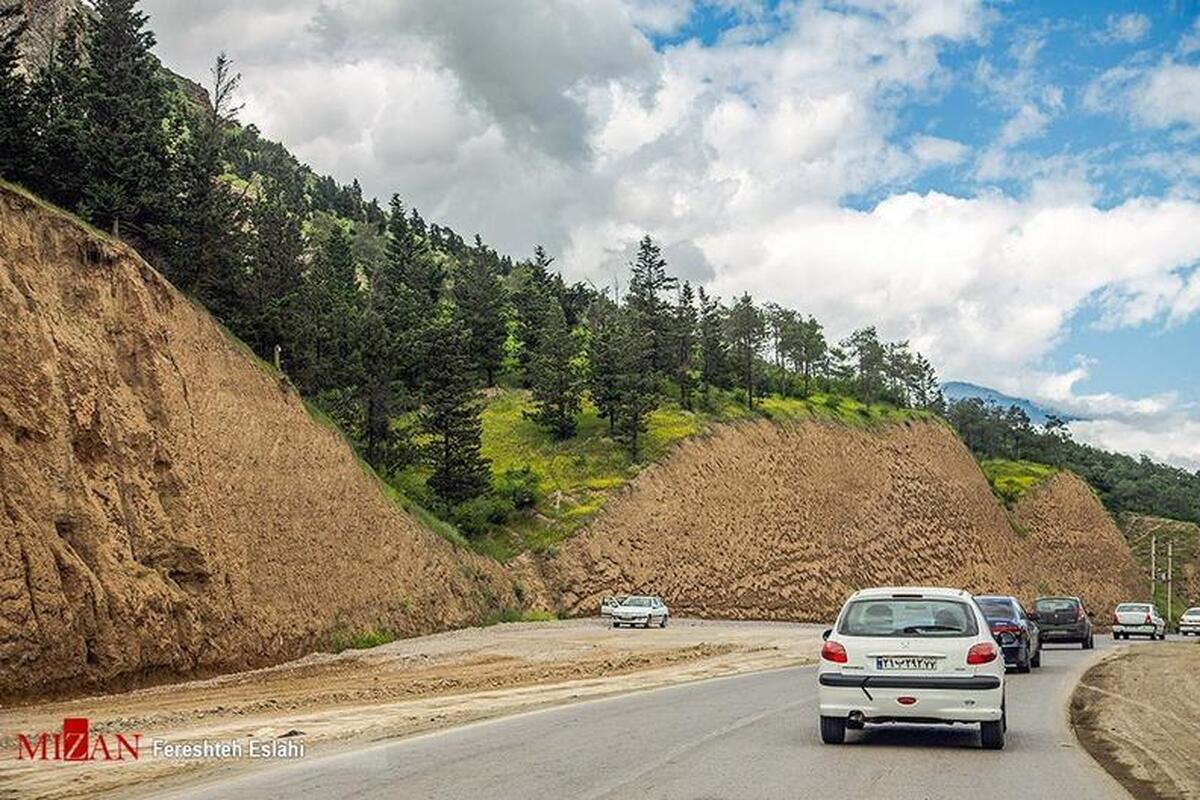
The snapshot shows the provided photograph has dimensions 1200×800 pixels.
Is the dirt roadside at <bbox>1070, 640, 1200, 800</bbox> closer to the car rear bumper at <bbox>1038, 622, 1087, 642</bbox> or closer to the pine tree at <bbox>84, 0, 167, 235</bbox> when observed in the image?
the car rear bumper at <bbox>1038, 622, 1087, 642</bbox>

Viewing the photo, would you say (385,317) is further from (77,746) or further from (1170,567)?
(1170,567)

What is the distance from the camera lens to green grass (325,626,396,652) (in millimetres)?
32750

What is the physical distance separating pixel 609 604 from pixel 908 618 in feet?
131

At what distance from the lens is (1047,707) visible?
17.8 m

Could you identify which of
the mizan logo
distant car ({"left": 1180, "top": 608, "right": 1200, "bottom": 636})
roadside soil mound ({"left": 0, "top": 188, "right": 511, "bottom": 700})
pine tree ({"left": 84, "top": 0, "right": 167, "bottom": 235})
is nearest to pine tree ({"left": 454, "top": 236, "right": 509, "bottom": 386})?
pine tree ({"left": 84, "top": 0, "right": 167, "bottom": 235})

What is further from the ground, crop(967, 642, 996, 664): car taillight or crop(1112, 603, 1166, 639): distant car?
crop(967, 642, 996, 664): car taillight

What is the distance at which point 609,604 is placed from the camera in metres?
51.8

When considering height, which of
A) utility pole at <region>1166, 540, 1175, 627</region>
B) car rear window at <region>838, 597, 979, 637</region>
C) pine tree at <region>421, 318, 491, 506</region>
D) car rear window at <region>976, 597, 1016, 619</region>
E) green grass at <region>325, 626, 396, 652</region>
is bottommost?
utility pole at <region>1166, 540, 1175, 627</region>

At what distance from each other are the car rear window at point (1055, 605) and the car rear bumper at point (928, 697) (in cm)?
2790

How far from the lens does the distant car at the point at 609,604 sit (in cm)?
4991

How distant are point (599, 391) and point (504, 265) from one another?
9679 cm

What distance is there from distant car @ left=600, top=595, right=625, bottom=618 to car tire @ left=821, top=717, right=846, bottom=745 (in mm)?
36514

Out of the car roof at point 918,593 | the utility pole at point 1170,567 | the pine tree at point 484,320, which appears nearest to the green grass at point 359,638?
the car roof at point 918,593

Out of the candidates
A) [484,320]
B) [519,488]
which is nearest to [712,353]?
[484,320]
